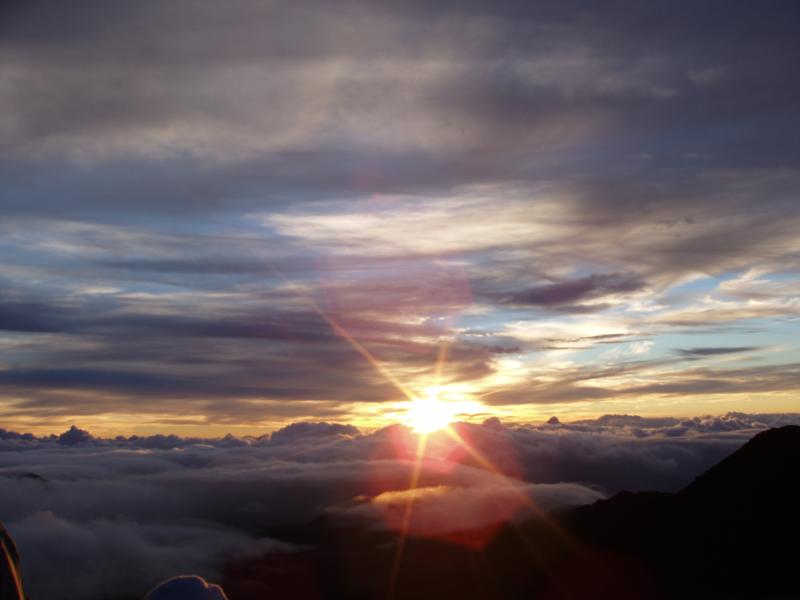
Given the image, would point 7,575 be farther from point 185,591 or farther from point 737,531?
point 737,531

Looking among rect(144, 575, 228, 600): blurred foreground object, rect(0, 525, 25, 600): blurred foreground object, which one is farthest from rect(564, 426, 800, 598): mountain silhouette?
rect(0, 525, 25, 600): blurred foreground object

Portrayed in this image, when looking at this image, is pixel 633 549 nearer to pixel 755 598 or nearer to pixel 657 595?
pixel 657 595

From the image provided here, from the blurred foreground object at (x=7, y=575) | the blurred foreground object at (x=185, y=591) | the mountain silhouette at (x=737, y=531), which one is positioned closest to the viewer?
the blurred foreground object at (x=7, y=575)

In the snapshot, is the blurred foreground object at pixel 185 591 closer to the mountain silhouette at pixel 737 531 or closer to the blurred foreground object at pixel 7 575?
the blurred foreground object at pixel 7 575

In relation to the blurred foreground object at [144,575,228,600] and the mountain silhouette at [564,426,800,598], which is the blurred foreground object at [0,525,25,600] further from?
the mountain silhouette at [564,426,800,598]

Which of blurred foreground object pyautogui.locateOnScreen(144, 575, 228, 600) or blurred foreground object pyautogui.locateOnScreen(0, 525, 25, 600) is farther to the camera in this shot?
blurred foreground object pyautogui.locateOnScreen(144, 575, 228, 600)

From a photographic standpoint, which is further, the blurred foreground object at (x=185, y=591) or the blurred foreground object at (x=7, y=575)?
the blurred foreground object at (x=185, y=591)

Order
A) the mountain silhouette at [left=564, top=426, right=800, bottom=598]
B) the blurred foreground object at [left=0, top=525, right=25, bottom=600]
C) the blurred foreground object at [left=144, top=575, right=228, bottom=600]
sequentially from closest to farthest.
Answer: the blurred foreground object at [left=0, top=525, right=25, bottom=600] < the blurred foreground object at [left=144, top=575, right=228, bottom=600] < the mountain silhouette at [left=564, top=426, right=800, bottom=598]

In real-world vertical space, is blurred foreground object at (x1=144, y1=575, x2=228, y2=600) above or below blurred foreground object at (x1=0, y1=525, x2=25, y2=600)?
below

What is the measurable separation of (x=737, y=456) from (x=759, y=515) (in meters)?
22.6

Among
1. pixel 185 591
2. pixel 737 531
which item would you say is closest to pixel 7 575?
pixel 185 591

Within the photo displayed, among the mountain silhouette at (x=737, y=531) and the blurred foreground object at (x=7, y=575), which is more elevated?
the blurred foreground object at (x=7, y=575)

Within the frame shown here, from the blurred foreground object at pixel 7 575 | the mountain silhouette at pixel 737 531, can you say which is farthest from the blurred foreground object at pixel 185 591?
the mountain silhouette at pixel 737 531

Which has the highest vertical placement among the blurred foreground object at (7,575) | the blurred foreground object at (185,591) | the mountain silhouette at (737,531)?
the blurred foreground object at (7,575)
